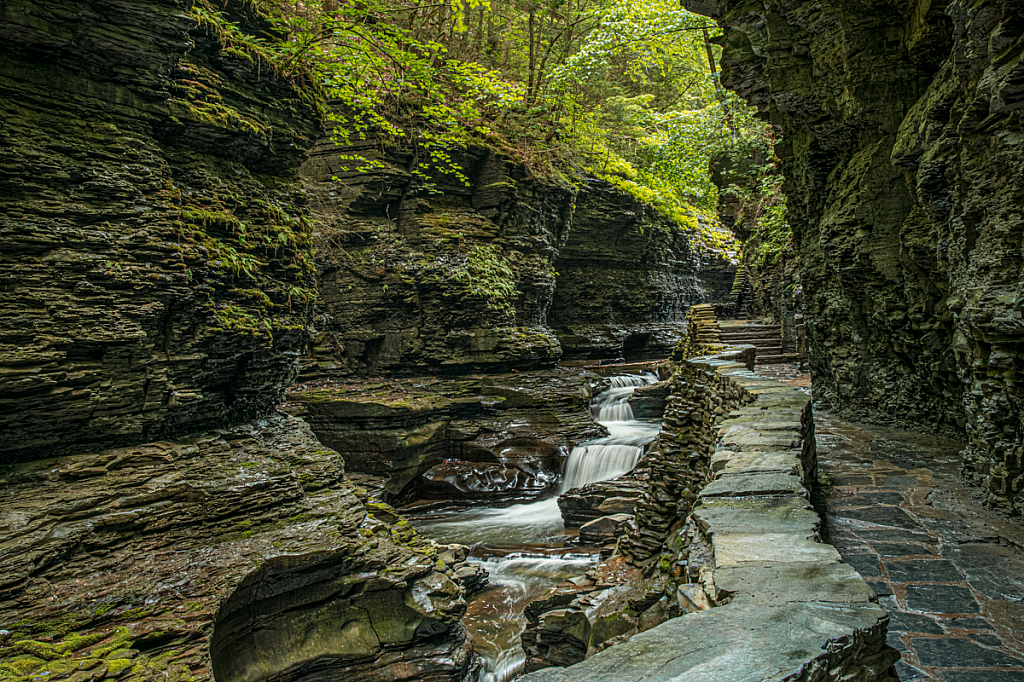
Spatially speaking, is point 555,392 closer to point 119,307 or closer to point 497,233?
point 497,233

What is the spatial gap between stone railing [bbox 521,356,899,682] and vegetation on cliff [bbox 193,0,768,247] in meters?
9.85

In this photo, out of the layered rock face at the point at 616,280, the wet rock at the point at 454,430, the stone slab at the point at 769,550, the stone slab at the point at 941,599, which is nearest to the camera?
the stone slab at the point at 769,550

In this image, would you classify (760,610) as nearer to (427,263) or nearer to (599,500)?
(599,500)

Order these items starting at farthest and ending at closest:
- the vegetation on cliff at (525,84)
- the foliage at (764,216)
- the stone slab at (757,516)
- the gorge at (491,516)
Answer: the foliage at (764,216)
the vegetation on cliff at (525,84)
the gorge at (491,516)
the stone slab at (757,516)

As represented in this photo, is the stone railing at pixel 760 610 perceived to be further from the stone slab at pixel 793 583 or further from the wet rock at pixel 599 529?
the wet rock at pixel 599 529

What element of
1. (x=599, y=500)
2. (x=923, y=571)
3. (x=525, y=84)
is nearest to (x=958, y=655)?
(x=923, y=571)

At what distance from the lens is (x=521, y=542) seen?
1131 centimetres

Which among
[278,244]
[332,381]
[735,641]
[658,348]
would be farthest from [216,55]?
[658,348]

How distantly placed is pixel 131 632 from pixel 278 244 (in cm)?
599

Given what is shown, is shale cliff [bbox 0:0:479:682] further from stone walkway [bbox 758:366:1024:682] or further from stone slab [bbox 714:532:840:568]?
stone slab [bbox 714:532:840:568]

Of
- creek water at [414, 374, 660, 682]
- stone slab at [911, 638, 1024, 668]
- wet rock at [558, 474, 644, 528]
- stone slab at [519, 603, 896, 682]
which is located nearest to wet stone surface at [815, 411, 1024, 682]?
stone slab at [911, 638, 1024, 668]

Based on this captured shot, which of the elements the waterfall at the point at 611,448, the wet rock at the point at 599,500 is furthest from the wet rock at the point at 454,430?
the wet rock at the point at 599,500

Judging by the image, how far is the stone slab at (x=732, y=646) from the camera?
5.52ft

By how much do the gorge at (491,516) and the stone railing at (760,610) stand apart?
0.02m
